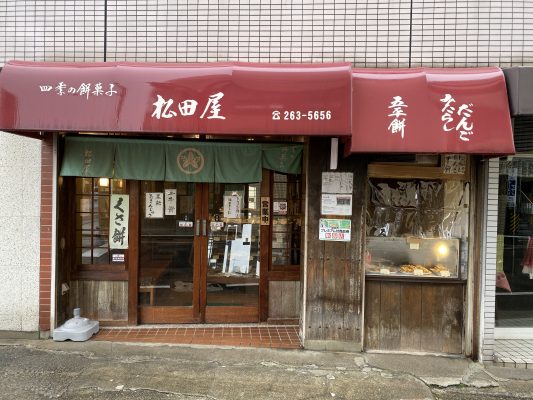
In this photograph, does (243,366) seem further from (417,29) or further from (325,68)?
(417,29)

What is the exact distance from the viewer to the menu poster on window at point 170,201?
6.26m

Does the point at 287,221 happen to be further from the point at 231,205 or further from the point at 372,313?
the point at 372,313

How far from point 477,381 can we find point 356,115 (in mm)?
3497

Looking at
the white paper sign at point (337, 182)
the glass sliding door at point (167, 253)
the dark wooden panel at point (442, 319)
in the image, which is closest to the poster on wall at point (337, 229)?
the white paper sign at point (337, 182)

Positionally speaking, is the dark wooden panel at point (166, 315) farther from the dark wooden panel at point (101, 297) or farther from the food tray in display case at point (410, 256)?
the food tray in display case at point (410, 256)

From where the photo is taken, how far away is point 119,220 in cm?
615

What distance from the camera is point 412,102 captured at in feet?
15.1

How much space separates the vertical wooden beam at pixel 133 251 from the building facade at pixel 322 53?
45 centimetres

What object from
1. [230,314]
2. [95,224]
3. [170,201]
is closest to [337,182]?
[170,201]

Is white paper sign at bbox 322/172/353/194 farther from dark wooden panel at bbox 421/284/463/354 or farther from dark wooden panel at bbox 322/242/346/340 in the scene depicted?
dark wooden panel at bbox 421/284/463/354

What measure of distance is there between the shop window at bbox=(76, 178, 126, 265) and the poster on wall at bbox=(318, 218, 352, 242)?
3.11 meters

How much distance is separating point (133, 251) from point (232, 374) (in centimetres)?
248

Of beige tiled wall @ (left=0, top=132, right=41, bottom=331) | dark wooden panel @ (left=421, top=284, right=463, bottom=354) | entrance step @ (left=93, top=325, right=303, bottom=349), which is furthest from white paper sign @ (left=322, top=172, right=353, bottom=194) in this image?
beige tiled wall @ (left=0, top=132, right=41, bottom=331)

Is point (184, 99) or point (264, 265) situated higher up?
point (184, 99)
